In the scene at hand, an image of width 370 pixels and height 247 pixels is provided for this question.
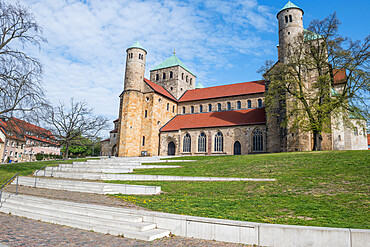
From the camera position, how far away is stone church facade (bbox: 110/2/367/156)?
31625 millimetres

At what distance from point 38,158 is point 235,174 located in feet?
169

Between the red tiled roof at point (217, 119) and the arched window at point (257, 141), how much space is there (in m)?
1.48

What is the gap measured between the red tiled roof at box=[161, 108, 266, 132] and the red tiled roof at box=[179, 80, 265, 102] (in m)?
3.33

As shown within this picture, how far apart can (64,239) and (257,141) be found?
2994cm

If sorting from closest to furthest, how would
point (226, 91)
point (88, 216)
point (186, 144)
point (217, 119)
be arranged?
point (88, 216)
point (217, 119)
point (186, 144)
point (226, 91)

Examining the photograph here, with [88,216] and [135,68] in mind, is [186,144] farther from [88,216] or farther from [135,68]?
[88,216]

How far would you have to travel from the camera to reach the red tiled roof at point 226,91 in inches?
1556

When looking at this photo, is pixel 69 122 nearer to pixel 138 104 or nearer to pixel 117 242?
pixel 138 104

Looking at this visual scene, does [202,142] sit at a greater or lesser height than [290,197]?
greater

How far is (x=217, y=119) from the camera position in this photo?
3762 cm

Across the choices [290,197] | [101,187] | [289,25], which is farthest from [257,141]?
[101,187]

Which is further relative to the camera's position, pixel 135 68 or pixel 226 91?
pixel 226 91

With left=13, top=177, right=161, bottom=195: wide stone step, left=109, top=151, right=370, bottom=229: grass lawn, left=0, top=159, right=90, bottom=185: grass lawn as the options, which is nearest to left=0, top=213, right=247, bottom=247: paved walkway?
left=109, top=151, right=370, bottom=229: grass lawn

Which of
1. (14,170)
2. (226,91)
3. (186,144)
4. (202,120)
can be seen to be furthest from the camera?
(226,91)
